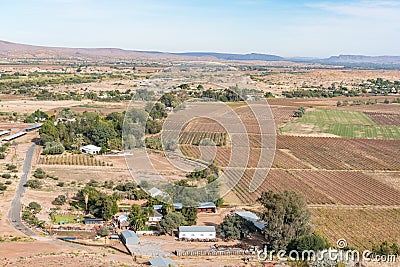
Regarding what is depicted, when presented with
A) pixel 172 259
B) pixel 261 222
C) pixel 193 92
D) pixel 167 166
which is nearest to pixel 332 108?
pixel 193 92

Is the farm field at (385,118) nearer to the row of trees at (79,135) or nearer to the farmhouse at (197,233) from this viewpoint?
the row of trees at (79,135)

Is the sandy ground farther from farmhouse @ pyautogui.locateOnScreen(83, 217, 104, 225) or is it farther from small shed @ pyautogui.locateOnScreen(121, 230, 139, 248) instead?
small shed @ pyautogui.locateOnScreen(121, 230, 139, 248)

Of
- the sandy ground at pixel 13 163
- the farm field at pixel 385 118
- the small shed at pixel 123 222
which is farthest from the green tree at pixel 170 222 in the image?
the farm field at pixel 385 118

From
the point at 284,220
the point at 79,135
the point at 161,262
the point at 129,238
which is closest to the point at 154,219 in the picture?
the point at 129,238

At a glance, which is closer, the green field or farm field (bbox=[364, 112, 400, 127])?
the green field

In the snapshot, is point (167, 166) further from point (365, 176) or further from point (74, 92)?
point (74, 92)

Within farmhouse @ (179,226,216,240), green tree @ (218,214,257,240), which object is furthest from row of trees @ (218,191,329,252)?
farmhouse @ (179,226,216,240)
